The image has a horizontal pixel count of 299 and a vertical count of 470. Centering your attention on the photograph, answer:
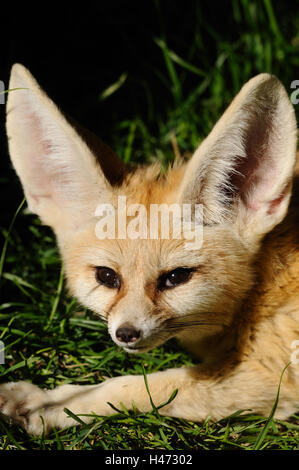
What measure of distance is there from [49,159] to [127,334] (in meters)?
1.06

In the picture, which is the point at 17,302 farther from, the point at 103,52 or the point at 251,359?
the point at 103,52

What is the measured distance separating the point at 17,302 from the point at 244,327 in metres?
1.66

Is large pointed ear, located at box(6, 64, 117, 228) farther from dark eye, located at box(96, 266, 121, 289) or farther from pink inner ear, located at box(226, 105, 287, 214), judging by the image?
pink inner ear, located at box(226, 105, 287, 214)

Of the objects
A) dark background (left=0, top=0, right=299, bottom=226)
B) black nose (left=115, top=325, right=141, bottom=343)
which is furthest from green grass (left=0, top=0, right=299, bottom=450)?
black nose (left=115, top=325, right=141, bottom=343)

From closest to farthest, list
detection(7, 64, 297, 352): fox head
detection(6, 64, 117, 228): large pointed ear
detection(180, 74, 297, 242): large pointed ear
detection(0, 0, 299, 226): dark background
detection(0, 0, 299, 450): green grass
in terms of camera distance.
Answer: detection(180, 74, 297, 242): large pointed ear
detection(7, 64, 297, 352): fox head
detection(6, 64, 117, 228): large pointed ear
detection(0, 0, 299, 450): green grass
detection(0, 0, 299, 226): dark background

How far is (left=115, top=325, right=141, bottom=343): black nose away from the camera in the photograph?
2.73 m

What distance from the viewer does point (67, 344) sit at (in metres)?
3.72

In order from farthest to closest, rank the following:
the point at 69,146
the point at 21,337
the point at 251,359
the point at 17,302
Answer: the point at 17,302 → the point at 21,337 → the point at 251,359 → the point at 69,146

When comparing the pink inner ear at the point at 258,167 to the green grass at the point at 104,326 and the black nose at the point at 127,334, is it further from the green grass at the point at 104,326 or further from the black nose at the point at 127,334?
the green grass at the point at 104,326

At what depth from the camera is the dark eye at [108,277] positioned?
2982mm

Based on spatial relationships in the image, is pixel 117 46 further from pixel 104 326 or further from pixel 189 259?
pixel 189 259

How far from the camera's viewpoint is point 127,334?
→ 8.96ft

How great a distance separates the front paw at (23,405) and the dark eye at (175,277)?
964 mm
